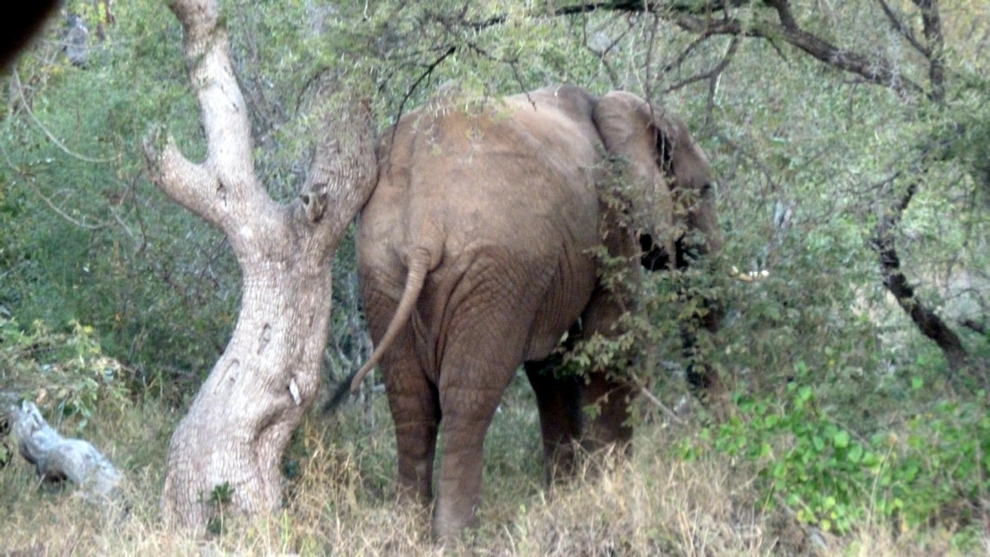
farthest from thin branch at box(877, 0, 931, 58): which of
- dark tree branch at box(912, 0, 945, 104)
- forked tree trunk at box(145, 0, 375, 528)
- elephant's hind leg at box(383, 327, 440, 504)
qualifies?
elephant's hind leg at box(383, 327, 440, 504)

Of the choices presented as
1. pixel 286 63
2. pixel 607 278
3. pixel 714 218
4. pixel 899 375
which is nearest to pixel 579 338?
pixel 607 278

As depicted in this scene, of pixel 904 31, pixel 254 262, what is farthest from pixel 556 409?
pixel 904 31

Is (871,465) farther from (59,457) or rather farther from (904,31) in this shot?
(59,457)

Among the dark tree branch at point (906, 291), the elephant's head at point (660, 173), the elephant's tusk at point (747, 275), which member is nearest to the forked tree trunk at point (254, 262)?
the elephant's head at point (660, 173)

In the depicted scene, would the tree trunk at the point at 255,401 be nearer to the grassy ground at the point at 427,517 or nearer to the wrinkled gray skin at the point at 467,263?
the grassy ground at the point at 427,517

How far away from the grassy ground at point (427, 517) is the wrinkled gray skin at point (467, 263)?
1.09ft

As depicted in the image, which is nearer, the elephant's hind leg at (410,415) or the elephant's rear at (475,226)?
the elephant's rear at (475,226)

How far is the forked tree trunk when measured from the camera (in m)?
6.10

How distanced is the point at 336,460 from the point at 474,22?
8.43 ft

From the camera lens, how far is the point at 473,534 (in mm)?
6141

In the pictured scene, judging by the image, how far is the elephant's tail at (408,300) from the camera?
5965 millimetres

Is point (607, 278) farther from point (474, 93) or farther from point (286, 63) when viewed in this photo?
point (286, 63)

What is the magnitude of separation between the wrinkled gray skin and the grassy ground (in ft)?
1.09

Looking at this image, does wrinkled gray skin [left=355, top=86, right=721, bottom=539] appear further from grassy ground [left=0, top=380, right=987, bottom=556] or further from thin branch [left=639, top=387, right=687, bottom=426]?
grassy ground [left=0, top=380, right=987, bottom=556]
